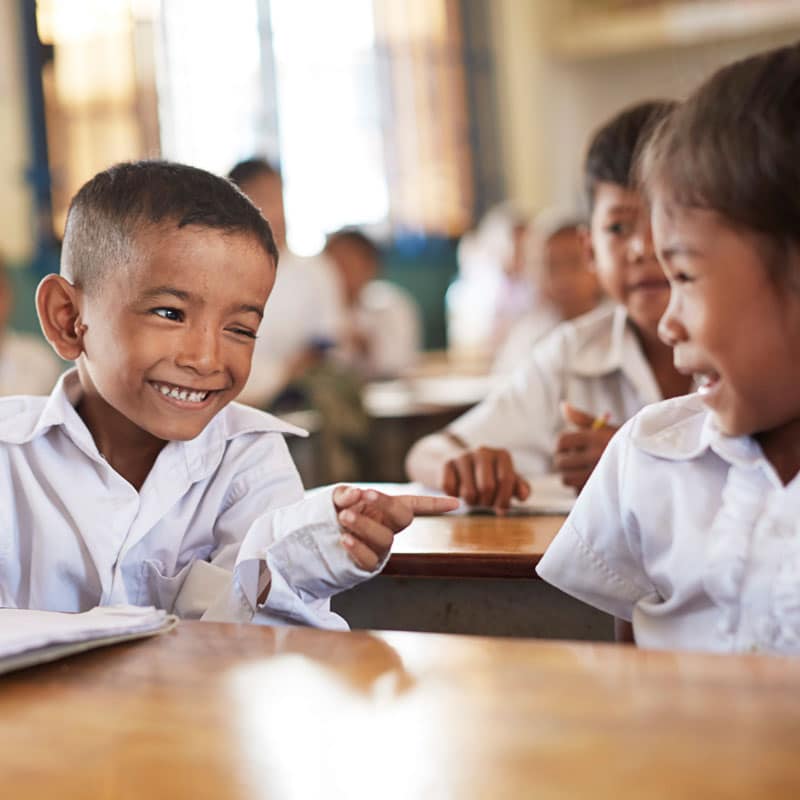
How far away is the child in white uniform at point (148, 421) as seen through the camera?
1.26 metres

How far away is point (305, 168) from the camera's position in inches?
289

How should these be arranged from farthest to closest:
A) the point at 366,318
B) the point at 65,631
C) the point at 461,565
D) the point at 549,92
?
1. the point at 549,92
2. the point at 366,318
3. the point at 461,565
4. the point at 65,631

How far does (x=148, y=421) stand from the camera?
1302mm

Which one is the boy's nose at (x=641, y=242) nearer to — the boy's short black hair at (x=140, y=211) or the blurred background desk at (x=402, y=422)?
the boy's short black hair at (x=140, y=211)

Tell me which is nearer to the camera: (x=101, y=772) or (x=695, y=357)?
(x=101, y=772)

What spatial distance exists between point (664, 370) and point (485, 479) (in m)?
0.48

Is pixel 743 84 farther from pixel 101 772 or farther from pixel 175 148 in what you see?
pixel 175 148

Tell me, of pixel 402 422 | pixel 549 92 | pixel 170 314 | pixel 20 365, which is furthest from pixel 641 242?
pixel 549 92

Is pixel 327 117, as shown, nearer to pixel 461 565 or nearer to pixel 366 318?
pixel 366 318

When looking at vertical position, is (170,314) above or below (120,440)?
above

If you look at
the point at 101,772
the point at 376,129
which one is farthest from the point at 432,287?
the point at 101,772

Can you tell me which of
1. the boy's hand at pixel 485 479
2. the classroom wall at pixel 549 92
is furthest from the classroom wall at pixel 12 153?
the boy's hand at pixel 485 479

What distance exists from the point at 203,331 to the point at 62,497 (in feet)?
0.74

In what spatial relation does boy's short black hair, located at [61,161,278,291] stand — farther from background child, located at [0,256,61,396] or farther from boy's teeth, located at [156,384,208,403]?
background child, located at [0,256,61,396]
